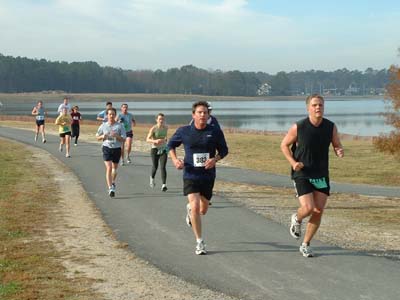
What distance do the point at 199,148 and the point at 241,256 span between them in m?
1.42

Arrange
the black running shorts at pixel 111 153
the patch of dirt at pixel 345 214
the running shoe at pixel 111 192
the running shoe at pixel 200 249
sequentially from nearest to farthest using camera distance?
1. the running shoe at pixel 200 249
2. the patch of dirt at pixel 345 214
3. the running shoe at pixel 111 192
4. the black running shorts at pixel 111 153

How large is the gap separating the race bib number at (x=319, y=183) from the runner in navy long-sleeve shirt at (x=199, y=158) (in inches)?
47.4


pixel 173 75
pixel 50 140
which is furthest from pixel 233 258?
pixel 173 75

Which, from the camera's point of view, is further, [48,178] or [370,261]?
[48,178]

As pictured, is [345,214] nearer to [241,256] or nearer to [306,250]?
[306,250]

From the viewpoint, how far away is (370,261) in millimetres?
7000

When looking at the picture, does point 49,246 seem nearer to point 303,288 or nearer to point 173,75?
point 303,288

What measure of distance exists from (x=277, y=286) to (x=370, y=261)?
1.60 m

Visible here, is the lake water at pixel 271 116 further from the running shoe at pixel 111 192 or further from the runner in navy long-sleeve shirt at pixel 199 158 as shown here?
the runner in navy long-sleeve shirt at pixel 199 158

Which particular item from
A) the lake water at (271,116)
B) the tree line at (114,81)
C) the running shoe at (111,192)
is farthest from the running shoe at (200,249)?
the tree line at (114,81)

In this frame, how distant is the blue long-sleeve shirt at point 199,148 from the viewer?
7.48m

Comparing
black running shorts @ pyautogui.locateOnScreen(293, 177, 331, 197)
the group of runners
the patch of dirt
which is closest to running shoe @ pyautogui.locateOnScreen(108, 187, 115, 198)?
the patch of dirt

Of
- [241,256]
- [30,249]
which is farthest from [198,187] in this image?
[30,249]

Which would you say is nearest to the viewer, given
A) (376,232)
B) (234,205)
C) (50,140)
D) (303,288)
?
(303,288)
